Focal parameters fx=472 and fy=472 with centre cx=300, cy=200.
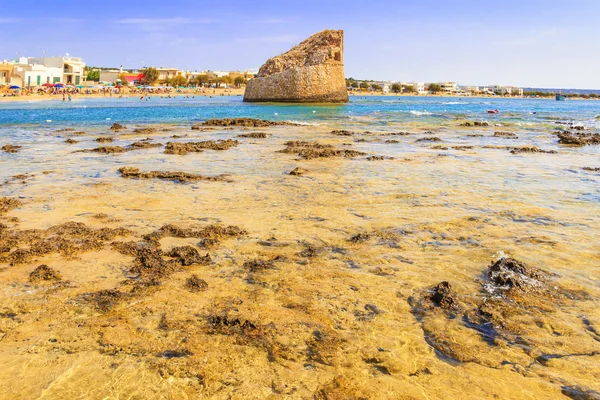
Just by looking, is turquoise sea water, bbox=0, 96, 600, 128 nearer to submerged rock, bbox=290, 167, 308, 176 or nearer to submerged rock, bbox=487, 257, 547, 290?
submerged rock, bbox=290, 167, 308, 176

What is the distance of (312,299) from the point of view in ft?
15.7

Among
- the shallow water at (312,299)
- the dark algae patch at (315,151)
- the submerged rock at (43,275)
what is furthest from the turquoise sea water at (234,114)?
the submerged rock at (43,275)

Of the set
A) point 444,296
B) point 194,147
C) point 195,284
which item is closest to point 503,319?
point 444,296

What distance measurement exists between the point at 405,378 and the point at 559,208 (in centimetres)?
648

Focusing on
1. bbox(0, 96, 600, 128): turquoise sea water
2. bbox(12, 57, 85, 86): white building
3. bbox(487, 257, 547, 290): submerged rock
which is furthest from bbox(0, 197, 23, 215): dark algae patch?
bbox(12, 57, 85, 86): white building

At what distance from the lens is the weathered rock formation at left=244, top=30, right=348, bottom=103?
66125mm

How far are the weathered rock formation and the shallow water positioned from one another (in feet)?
190

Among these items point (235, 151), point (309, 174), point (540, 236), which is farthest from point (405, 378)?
point (235, 151)

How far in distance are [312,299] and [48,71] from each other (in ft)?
359

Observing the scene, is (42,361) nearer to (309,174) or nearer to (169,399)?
(169,399)

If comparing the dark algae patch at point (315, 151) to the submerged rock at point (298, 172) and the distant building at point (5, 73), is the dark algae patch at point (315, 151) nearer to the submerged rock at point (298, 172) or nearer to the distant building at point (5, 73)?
the submerged rock at point (298, 172)

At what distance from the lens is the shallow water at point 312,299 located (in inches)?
138

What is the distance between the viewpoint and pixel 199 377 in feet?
11.4

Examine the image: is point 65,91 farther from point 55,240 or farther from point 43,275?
point 43,275
